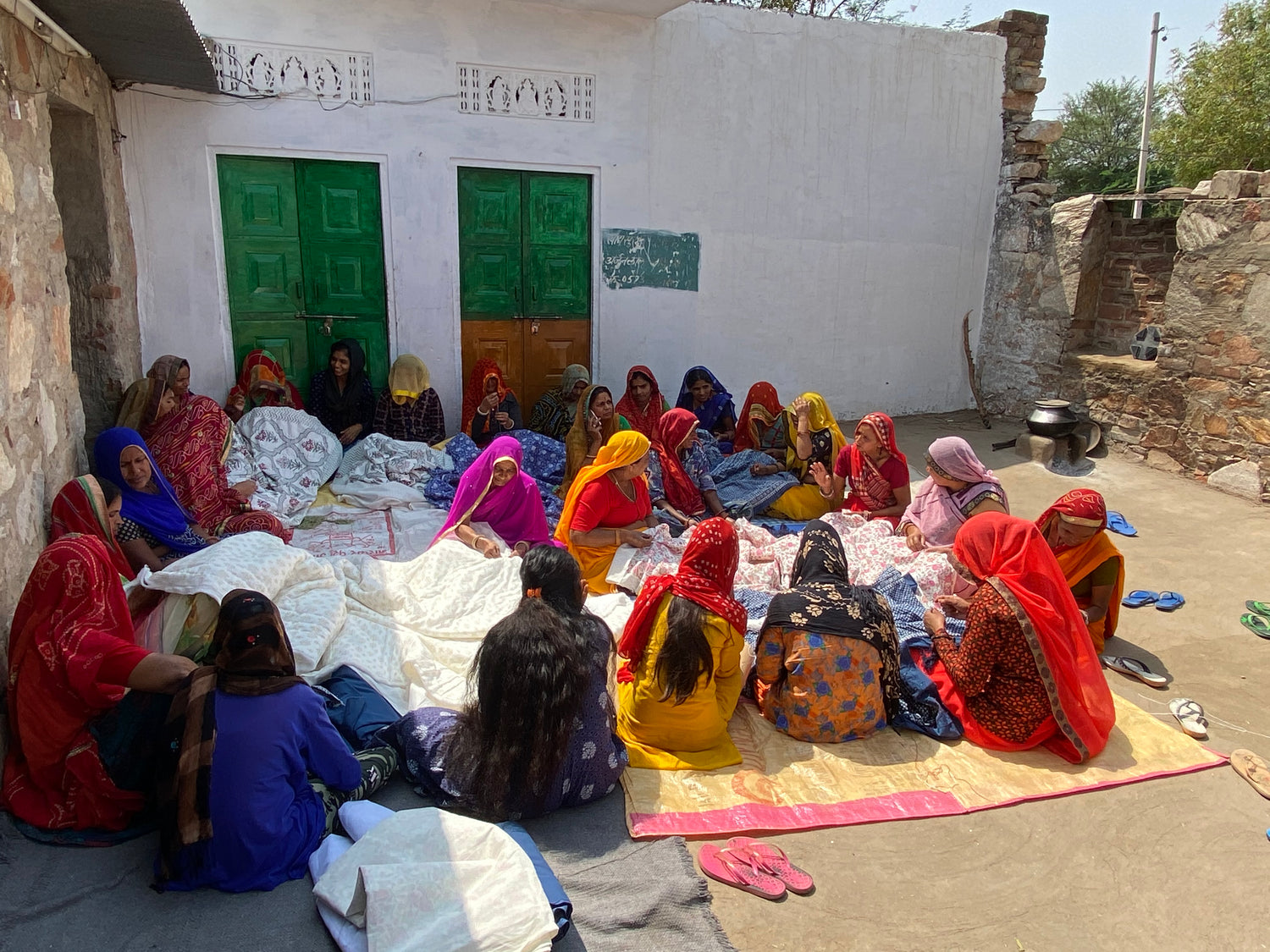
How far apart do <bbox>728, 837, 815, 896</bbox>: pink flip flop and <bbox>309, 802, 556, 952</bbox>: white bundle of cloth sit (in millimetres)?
712

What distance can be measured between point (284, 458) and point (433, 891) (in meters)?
4.14

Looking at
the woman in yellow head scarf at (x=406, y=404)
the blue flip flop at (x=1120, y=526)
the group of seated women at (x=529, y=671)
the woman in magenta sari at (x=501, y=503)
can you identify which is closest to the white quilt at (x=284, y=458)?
the woman in yellow head scarf at (x=406, y=404)

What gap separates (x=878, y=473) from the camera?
4.96 meters

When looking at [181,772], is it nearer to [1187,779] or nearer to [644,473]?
[644,473]

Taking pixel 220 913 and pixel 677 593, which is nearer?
pixel 220 913

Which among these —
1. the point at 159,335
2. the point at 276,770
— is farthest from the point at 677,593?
the point at 159,335

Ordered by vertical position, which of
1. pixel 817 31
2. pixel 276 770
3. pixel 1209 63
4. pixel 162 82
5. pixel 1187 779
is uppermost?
pixel 1209 63

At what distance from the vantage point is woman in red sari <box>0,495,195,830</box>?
8.18 ft

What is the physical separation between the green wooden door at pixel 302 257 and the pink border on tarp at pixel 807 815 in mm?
4773

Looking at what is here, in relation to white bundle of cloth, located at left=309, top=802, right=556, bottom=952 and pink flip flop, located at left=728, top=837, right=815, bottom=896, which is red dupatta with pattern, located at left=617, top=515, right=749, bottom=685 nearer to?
pink flip flop, located at left=728, top=837, right=815, bottom=896

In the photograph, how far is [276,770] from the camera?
7.71ft

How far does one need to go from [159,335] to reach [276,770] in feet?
15.2

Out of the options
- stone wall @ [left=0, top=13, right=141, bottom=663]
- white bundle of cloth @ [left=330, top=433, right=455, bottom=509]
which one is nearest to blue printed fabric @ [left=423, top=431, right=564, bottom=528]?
white bundle of cloth @ [left=330, top=433, right=455, bottom=509]

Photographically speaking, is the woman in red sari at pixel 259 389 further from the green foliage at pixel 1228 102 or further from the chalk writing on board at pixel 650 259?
the green foliage at pixel 1228 102
